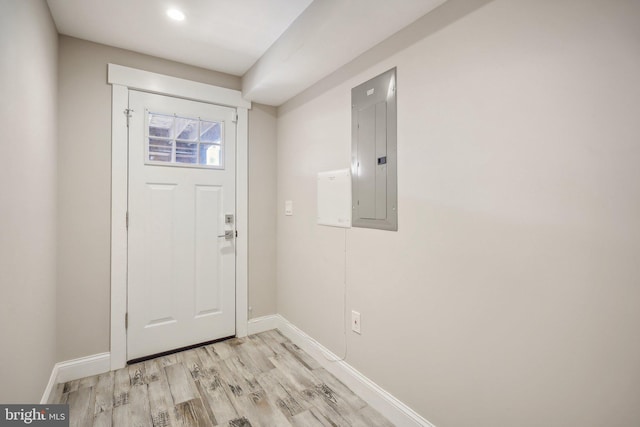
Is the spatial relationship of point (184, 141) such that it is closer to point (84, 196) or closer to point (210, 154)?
point (210, 154)

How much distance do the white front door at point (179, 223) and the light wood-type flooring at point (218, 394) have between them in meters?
0.29

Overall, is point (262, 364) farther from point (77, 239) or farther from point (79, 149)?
point (79, 149)

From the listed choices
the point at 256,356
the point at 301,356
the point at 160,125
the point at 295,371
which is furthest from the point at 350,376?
the point at 160,125

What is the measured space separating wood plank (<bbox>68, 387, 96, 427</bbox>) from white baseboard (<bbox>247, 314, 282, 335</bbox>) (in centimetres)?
124

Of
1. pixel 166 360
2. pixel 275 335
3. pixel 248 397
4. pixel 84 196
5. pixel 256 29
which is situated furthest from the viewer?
pixel 275 335

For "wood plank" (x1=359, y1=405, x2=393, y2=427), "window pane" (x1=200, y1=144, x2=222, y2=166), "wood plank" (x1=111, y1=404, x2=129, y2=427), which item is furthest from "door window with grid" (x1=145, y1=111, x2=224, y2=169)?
"wood plank" (x1=359, y1=405, x2=393, y2=427)

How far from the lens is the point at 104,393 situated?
1940 millimetres

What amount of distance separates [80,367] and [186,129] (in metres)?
2.00

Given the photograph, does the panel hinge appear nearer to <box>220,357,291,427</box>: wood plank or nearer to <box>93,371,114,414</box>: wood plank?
<box>93,371,114,414</box>: wood plank

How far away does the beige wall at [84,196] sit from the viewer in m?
2.08

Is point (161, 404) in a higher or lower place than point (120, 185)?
lower

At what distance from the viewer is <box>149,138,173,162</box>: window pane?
7.85 feet

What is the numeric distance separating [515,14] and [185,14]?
187 cm

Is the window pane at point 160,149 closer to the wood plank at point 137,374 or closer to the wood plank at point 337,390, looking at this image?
the wood plank at point 137,374
